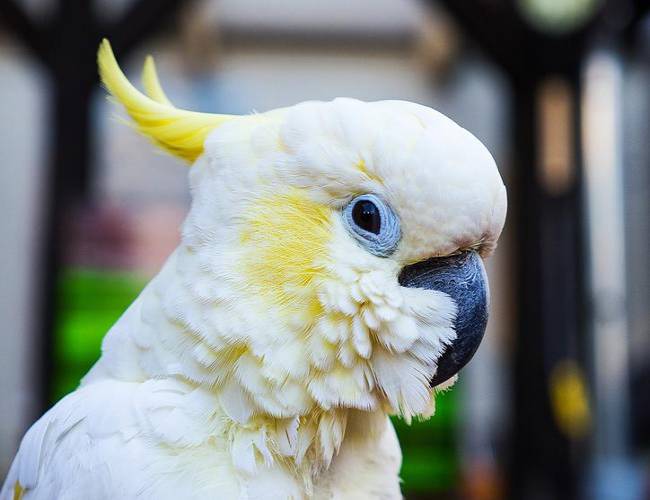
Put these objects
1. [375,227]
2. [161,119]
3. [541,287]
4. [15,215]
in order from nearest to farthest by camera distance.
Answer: [375,227] → [161,119] → [541,287] → [15,215]

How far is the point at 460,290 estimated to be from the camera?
755 millimetres

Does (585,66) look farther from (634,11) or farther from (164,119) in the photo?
(164,119)

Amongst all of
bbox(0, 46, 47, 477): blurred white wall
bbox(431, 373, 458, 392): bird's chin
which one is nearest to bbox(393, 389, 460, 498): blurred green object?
bbox(431, 373, 458, 392): bird's chin

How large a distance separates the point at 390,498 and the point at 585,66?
2.05m

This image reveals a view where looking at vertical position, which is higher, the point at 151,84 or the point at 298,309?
the point at 151,84

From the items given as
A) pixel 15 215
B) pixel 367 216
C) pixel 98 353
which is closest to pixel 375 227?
pixel 367 216

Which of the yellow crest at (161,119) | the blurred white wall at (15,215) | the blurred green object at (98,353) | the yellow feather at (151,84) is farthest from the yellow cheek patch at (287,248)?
the blurred white wall at (15,215)

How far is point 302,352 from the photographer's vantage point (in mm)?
763

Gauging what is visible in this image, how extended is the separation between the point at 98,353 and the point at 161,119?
1692 millimetres

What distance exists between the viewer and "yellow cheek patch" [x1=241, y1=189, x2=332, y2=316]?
763 millimetres

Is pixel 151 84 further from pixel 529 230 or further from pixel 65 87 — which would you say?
pixel 529 230

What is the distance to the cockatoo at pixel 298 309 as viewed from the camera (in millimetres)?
740

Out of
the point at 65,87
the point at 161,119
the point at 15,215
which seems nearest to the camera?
the point at 161,119

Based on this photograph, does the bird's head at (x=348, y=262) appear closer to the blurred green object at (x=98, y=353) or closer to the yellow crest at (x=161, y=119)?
the yellow crest at (x=161, y=119)
